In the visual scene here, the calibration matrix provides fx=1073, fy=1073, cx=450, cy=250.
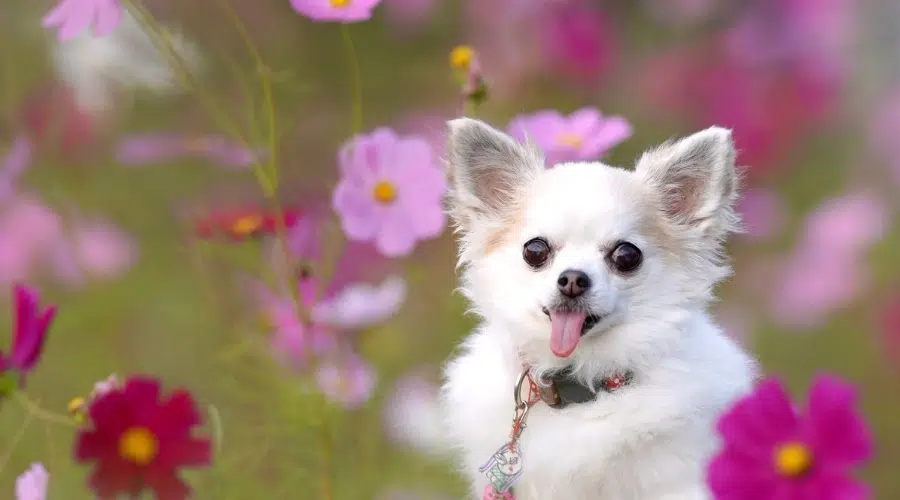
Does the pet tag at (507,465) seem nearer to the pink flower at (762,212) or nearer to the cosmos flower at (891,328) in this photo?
the cosmos flower at (891,328)

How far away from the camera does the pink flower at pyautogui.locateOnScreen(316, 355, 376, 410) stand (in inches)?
61.7

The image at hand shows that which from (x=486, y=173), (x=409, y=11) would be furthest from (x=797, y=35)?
(x=486, y=173)

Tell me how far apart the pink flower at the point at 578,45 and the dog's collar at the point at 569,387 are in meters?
1.30

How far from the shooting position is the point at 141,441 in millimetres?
1232

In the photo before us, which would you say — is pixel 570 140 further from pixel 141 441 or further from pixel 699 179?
pixel 141 441

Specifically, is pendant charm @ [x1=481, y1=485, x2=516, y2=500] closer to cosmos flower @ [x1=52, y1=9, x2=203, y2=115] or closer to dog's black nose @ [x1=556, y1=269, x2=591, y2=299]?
dog's black nose @ [x1=556, y1=269, x2=591, y2=299]

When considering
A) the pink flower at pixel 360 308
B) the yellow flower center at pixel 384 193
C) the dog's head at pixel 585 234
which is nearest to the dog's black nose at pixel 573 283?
the dog's head at pixel 585 234

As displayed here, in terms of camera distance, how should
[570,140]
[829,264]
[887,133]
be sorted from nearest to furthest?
[570,140], [829,264], [887,133]

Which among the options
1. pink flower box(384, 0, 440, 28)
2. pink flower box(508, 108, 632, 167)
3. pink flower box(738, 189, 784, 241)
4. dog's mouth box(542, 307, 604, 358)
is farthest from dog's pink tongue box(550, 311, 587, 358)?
pink flower box(384, 0, 440, 28)

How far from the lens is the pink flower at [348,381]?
61.7 inches

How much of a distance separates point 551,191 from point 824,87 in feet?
5.76

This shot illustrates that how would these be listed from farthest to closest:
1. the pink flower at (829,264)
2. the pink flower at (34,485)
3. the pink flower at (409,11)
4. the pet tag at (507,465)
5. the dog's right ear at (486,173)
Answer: the pink flower at (409,11)
the pink flower at (829,264)
the dog's right ear at (486,173)
the pet tag at (507,465)
the pink flower at (34,485)

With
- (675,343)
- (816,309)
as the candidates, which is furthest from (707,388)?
(816,309)

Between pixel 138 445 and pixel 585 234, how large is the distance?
57 centimetres
